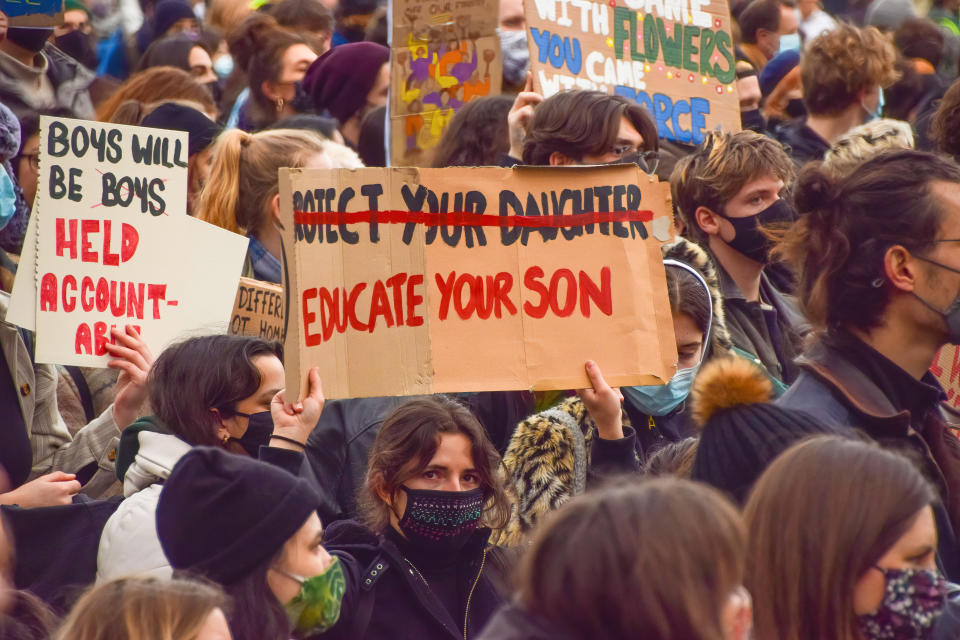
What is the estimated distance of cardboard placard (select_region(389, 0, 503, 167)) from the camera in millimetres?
7090

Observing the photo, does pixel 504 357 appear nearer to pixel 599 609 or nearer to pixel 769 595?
pixel 769 595

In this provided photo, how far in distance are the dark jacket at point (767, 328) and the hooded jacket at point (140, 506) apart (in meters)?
2.26

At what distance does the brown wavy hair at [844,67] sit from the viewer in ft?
25.3

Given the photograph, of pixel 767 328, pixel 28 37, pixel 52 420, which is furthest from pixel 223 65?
pixel 767 328

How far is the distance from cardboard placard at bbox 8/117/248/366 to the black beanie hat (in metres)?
1.45

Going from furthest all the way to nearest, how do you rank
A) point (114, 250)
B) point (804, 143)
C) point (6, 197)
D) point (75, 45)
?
1. point (75, 45)
2. point (804, 143)
3. point (6, 197)
4. point (114, 250)

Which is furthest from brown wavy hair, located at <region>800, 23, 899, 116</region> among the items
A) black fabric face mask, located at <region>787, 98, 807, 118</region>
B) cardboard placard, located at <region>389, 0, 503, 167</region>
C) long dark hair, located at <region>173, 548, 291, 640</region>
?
long dark hair, located at <region>173, 548, 291, 640</region>

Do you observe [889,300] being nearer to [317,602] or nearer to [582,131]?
[317,602]

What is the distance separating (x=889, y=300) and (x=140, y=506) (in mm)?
2124

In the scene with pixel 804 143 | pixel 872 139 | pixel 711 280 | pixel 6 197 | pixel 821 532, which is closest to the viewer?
pixel 821 532

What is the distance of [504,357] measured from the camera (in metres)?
4.27

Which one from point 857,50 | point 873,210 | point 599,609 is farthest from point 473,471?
point 857,50

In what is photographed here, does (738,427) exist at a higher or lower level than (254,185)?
lower

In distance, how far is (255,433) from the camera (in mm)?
4535
